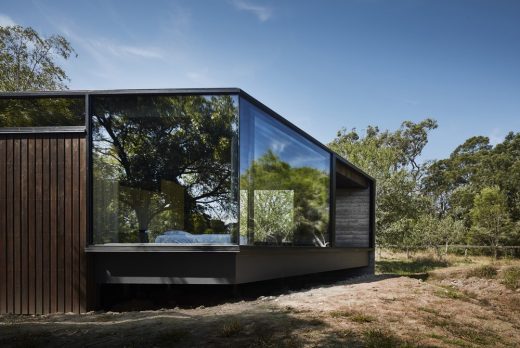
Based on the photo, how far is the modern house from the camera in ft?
19.5

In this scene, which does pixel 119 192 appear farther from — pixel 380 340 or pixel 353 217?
pixel 353 217

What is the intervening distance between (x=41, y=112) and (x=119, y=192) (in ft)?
5.75

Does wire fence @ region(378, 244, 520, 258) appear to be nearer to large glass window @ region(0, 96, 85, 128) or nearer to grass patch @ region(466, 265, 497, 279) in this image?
grass patch @ region(466, 265, 497, 279)

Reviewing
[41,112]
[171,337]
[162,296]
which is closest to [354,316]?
[171,337]

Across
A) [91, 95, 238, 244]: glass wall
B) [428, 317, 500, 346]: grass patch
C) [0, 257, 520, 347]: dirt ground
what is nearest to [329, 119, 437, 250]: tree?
[0, 257, 520, 347]: dirt ground

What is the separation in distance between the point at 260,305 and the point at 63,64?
17151 mm

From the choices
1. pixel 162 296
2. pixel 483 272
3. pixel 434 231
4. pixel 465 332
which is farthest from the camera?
pixel 434 231

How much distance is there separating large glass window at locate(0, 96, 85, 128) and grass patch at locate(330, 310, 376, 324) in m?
4.53

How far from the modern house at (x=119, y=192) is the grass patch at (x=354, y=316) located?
1.69 metres

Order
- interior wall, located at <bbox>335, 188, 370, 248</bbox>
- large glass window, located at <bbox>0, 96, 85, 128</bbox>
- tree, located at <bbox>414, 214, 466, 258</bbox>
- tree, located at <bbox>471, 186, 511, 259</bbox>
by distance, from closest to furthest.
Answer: large glass window, located at <bbox>0, 96, 85, 128</bbox> < interior wall, located at <bbox>335, 188, 370, 248</bbox> < tree, located at <bbox>414, 214, 466, 258</bbox> < tree, located at <bbox>471, 186, 511, 259</bbox>

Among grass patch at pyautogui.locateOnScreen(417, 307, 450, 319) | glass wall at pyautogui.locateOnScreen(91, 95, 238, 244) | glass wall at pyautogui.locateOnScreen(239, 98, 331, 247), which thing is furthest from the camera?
glass wall at pyautogui.locateOnScreen(239, 98, 331, 247)

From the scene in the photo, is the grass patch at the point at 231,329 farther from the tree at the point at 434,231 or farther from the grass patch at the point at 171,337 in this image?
the tree at the point at 434,231

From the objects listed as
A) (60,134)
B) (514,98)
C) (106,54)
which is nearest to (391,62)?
(106,54)

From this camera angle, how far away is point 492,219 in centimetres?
2339
